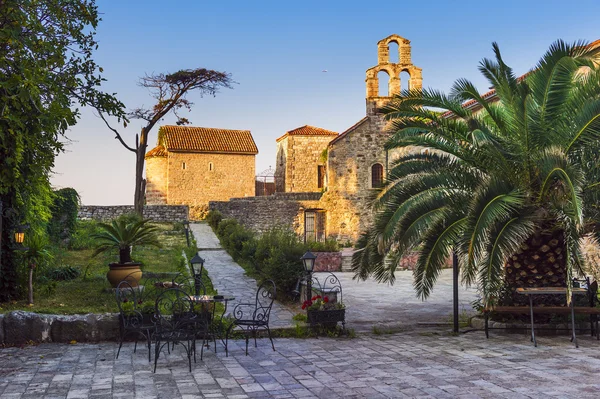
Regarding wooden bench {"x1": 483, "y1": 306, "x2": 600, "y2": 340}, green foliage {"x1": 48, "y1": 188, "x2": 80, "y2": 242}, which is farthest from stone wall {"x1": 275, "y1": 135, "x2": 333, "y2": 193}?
wooden bench {"x1": 483, "y1": 306, "x2": 600, "y2": 340}

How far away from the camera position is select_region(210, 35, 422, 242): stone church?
92.1ft

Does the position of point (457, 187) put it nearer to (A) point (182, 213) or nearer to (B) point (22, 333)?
(B) point (22, 333)

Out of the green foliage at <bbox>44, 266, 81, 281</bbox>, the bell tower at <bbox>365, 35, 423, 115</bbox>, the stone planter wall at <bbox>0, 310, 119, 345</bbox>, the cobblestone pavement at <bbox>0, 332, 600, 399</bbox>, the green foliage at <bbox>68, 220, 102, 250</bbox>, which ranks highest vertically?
the bell tower at <bbox>365, 35, 423, 115</bbox>

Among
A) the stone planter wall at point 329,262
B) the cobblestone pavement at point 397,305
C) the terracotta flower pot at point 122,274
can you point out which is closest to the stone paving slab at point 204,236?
the stone planter wall at point 329,262

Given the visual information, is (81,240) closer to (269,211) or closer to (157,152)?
(269,211)

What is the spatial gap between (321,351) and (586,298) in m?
4.60

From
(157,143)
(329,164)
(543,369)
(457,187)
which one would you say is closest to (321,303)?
(457,187)

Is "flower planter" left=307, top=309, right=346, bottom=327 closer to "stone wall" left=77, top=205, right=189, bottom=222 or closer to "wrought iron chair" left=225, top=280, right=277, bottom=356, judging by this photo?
"wrought iron chair" left=225, top=280, right=277, bottom=356

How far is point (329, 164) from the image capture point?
29.4m

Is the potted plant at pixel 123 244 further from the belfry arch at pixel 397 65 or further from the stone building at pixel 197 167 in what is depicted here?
the stone building at pixel 197 167

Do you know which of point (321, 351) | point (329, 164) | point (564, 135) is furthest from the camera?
point (329, 164)

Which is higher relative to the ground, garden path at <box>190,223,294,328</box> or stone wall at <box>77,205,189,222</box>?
stone wall at <box>77,205,189,222</box>

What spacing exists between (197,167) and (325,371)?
3168 cm

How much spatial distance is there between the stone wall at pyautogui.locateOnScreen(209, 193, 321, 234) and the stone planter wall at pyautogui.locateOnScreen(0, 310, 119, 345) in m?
22.0
